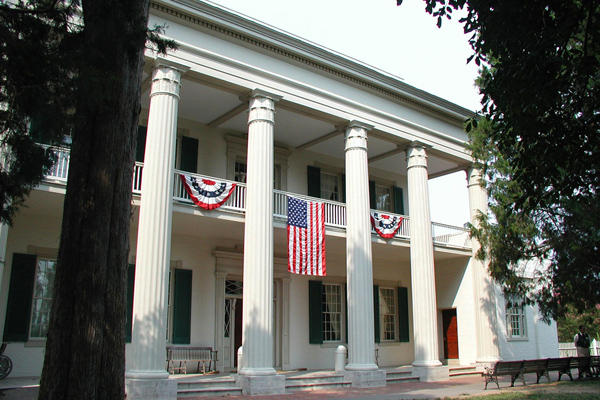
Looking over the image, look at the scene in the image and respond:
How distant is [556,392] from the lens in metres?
12.8

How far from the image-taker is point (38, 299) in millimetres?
13891

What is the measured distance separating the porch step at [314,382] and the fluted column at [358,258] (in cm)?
51

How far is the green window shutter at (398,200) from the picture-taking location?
883 inches

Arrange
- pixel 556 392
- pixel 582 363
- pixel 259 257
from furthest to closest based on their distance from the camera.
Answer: pixel 582 363 < pixel 259 257 < pixel 556 392

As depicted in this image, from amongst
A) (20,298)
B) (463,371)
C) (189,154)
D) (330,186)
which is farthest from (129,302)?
(463,371)

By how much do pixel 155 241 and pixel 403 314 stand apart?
41.2 ft

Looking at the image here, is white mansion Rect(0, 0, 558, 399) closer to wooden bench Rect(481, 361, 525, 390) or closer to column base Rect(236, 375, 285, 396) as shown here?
column base Rect(236, 375, 285, 396)

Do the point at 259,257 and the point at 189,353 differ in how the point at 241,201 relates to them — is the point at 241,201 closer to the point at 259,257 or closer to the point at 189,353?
the point at 259,257

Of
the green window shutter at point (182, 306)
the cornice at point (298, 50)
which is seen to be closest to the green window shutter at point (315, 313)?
the green window shutter at point (182, 306)

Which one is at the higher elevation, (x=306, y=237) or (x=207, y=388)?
(x=306, y=237)

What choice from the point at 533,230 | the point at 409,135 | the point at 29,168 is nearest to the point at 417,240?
the point at 409,135

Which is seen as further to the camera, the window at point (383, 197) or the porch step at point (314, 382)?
the window at point (383, 197)

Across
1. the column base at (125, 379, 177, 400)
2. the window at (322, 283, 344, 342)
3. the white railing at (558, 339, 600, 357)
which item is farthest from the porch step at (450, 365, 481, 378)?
the column base at (125, 379, 177, 400)

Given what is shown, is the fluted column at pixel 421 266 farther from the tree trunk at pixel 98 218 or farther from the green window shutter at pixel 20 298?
the tree trunk at pixel 98 218
